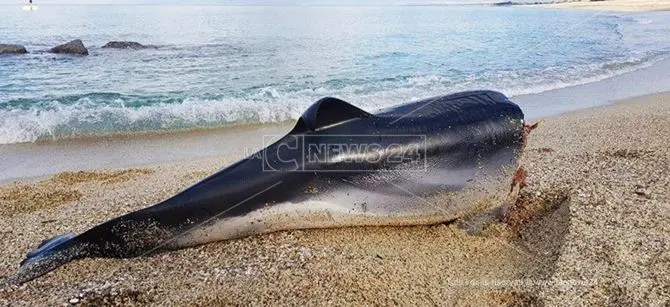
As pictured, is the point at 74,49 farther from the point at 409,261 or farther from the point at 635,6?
the point at 635,6

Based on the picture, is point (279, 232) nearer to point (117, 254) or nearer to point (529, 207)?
point (117, 254)

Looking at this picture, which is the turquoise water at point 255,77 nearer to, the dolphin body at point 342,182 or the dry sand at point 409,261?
the dry sand at point 409,261

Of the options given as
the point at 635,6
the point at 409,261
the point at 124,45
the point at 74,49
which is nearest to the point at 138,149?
the point at 409,261

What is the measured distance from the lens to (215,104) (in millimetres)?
10477

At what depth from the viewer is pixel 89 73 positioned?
1616 centimetres

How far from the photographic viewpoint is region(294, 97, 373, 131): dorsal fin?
364 centimetres

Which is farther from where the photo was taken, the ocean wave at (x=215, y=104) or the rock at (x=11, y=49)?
the rock at (x=11, y=49)

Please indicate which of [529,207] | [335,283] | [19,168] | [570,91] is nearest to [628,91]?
[570,91]

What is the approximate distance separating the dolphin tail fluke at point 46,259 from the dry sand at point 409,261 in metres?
0.05

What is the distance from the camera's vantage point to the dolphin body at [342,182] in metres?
3.41

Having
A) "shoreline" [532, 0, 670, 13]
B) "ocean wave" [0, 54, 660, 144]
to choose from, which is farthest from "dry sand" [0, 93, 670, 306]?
"shoreline" [532, 0, 670, 13]

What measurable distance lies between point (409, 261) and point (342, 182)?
701 millimetres

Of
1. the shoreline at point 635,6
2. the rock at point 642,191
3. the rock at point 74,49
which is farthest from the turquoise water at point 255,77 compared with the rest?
the shoreline at point 635,6

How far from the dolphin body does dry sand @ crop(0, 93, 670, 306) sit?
5.2 inches
